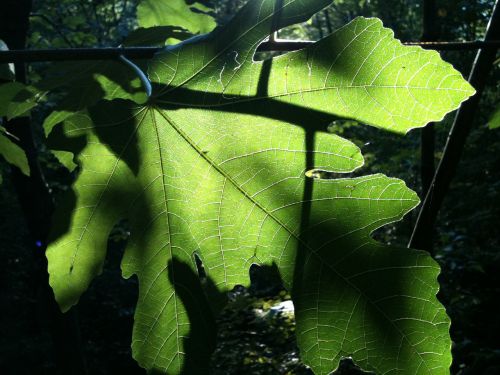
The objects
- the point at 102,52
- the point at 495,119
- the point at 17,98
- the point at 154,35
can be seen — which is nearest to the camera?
the point at 102,52

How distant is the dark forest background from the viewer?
17.1 ft

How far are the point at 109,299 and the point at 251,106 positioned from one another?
10.5 meters

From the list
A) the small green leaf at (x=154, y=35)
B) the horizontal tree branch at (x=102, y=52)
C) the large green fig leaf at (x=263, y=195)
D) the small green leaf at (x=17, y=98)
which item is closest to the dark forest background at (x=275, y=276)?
the large green fig leaf at (x=263, y=195)

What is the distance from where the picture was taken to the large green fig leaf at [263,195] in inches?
35.8

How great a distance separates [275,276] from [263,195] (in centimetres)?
14

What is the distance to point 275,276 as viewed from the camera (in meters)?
1.00

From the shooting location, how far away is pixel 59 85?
150cm

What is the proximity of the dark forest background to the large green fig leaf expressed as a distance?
4.6 inches

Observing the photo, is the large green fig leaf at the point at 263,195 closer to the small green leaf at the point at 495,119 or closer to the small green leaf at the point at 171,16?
the small green leaf at the point at 171,16

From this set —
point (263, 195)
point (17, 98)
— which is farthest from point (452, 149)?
point (17, 98)

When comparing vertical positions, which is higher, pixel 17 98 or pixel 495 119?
pixel 17 98

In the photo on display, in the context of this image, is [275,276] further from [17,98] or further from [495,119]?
[495,119]

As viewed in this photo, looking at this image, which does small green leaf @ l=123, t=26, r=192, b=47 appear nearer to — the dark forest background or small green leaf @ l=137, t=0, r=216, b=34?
small green leaf @ l=137, t=0, r=216, b=34

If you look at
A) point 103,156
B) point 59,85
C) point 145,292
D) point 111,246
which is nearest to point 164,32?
point 59,85
